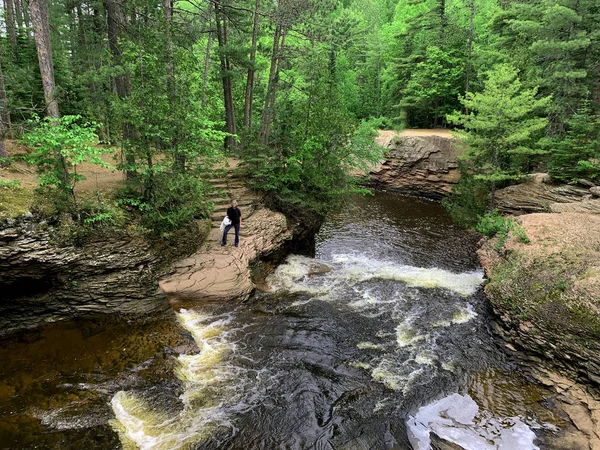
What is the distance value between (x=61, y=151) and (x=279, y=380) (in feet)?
23.6

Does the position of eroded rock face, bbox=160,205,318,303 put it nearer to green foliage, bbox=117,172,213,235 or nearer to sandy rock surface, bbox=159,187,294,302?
sandy rock surface, bbox=159,187,294,302

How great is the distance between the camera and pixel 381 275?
42.6ft

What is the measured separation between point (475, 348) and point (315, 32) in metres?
14.1

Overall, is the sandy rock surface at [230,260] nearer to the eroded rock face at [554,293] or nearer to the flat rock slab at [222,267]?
the flat rock slab at [222,267]

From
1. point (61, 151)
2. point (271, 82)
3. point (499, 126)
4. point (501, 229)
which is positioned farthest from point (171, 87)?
point (499, 126)

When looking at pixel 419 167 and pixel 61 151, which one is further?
pixel 419 167

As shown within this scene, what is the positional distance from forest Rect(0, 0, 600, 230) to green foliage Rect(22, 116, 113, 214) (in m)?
0.04

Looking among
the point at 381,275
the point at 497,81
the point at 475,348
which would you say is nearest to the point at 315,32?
the point at 497,81

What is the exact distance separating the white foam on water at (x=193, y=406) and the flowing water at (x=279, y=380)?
0.02m

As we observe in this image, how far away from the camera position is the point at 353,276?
1282 centimetres

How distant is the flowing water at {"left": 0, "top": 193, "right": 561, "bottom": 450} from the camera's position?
5.88 metres

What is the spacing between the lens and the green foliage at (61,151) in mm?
7950

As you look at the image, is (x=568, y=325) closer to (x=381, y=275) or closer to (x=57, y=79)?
(x=381, y=275)

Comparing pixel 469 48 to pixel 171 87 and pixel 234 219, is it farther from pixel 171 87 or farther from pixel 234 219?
pixel 171 87
